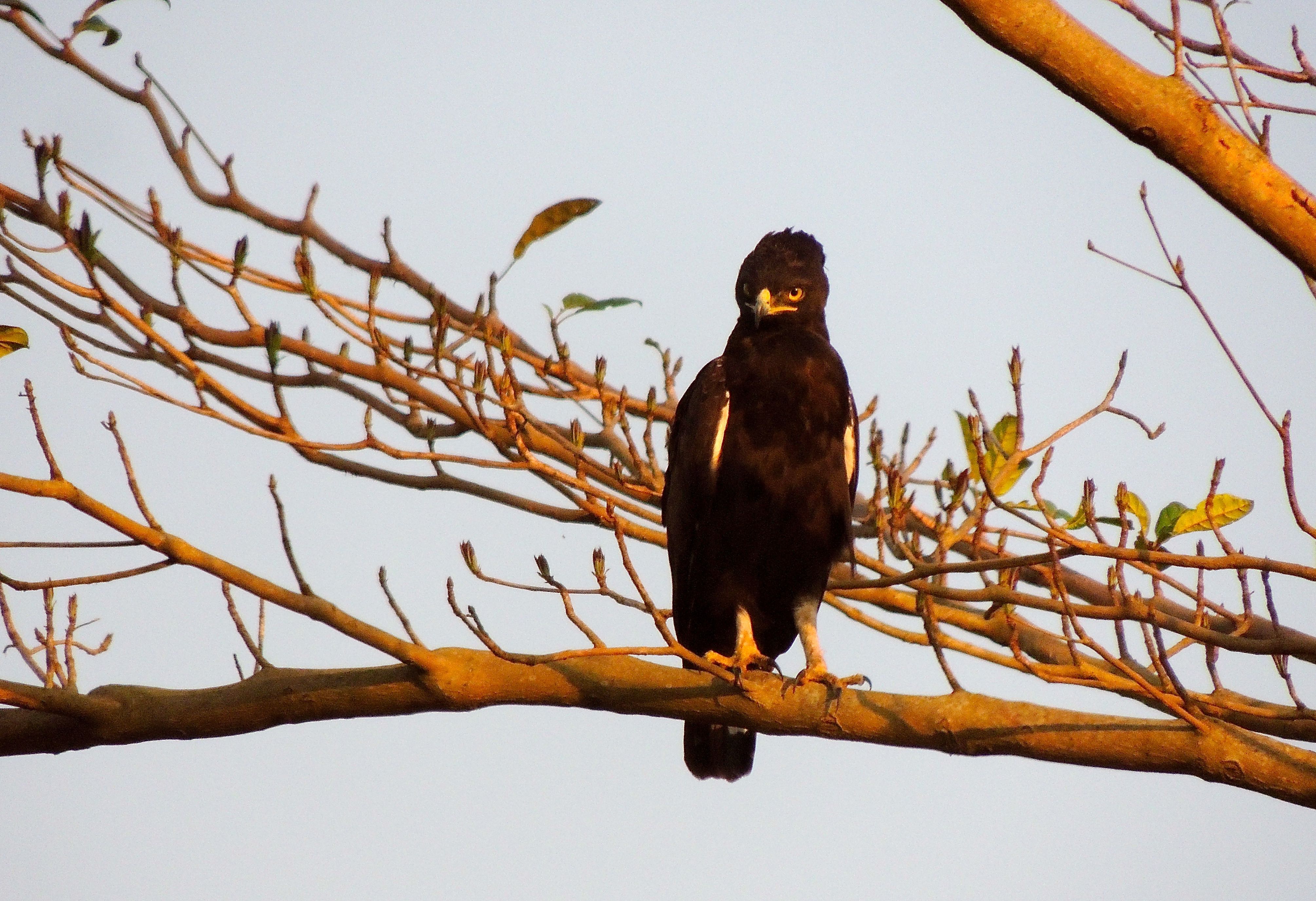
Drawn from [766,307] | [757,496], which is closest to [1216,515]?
[757,496]

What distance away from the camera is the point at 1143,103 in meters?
2.74

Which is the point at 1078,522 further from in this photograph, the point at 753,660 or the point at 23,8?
the point at 23,8

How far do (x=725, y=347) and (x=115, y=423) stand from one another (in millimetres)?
2806

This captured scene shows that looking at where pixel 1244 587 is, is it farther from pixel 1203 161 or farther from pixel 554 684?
pixel 554 684

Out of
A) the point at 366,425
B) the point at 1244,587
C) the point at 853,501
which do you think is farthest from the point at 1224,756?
the point at 366,425

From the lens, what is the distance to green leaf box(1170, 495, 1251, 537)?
366cm

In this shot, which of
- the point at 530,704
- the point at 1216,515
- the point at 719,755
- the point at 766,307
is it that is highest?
the point at 766,307

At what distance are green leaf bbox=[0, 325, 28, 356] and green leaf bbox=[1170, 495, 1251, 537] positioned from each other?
323 cm

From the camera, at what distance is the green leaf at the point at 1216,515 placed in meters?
3.66

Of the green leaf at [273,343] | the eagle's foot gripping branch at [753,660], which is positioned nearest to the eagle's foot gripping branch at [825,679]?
the eagle's foot gripping branch at [753,660]

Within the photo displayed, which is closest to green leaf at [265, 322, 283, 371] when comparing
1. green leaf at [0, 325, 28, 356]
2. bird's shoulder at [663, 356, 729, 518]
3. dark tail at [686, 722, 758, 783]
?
green leaf at [0, 325, 28, 356]

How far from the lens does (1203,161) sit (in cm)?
273

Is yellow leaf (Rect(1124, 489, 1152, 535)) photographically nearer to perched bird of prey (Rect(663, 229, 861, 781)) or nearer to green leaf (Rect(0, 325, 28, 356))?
perched bird of prey (Rect(663, 229, 861, 781))

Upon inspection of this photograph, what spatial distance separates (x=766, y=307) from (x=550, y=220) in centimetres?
121
